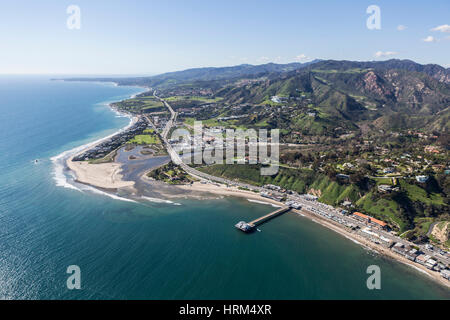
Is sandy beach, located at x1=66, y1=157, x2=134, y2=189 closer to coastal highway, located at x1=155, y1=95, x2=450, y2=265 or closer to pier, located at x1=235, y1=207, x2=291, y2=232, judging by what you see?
coastal highway, located at x1=155, y1=95, x2=450, y2=265

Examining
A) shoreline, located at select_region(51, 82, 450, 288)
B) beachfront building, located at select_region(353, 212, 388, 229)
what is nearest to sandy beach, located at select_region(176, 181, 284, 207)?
shoreline, located at select_region(51, 82, 450, 288)

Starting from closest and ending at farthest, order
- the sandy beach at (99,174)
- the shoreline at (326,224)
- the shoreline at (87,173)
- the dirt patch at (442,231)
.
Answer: the shoreline at (326,224) < the dirt patch at (442,231) < the shoreline at (87,173) < the sandy beach at (99,174)

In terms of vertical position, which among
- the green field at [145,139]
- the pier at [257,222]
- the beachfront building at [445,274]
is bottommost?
the beachfront building at [445,274]

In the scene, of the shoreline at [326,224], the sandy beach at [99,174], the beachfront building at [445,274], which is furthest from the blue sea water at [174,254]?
the sandy beach at [99,174]

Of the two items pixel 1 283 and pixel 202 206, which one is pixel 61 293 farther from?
pixel 202 206

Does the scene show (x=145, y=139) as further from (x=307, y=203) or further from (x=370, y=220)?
(x=370, y=220)

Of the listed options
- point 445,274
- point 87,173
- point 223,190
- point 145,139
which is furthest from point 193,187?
point 145,139

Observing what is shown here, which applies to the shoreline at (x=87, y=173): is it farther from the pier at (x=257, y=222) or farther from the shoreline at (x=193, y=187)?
the pier at (x=257, y=222)
